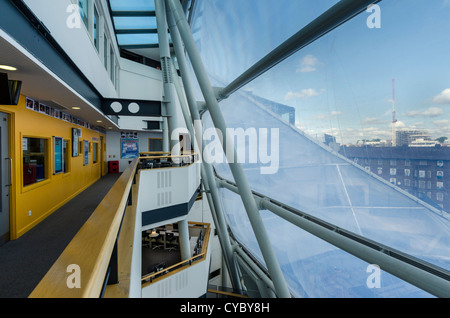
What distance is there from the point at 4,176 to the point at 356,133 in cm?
586

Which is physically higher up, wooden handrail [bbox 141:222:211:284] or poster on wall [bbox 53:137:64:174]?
poster on wall [bbox 53:137:64:174]

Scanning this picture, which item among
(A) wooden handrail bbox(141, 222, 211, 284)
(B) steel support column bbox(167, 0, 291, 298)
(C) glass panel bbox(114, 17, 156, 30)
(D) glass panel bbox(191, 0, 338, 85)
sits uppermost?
(C) glass panel bbox(114, 17, 156, 30)

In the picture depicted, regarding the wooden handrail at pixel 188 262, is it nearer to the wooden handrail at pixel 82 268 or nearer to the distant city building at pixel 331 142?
the distant city building at pixel 331 142

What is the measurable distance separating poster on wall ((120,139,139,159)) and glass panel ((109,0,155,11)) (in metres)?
8.75

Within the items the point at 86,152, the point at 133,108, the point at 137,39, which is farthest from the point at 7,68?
the point at 137,39

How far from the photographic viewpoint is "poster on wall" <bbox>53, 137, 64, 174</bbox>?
6141 mm

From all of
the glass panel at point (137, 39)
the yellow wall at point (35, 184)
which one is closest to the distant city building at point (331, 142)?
the yellow wall at point (35, 184)

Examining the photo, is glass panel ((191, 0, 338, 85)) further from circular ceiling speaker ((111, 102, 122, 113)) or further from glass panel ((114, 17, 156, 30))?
glass panel ((114, 17, 156, 30))

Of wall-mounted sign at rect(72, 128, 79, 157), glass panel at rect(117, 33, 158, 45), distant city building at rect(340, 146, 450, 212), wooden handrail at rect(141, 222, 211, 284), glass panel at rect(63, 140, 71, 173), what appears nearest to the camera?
distant city building at rect(340, 146, 450, 212)

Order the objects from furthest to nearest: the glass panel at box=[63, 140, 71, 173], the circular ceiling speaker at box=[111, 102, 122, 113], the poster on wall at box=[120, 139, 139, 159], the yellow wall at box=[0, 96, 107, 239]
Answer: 1. the poster on wall at box=[120, 139, 139, 159]
2. the circular ceiling speaker at box=[111, 102, 122, 113]
3. the glass panel at box=[63, 140, 71, 173]
4. the yellow wall at box=[0, 96, 107, 239]

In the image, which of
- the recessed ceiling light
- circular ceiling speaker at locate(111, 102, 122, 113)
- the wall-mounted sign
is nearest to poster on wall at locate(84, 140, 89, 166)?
the wall-mounted sign

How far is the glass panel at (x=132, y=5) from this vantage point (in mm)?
10852
